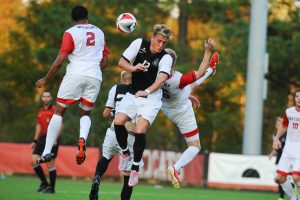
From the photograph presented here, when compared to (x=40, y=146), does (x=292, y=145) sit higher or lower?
higher

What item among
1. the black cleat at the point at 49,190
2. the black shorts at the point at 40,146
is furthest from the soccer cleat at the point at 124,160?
the black shorts at the point at 40,146

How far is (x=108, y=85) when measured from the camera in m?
40.8

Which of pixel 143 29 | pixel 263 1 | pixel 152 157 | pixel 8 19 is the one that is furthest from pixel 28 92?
pixel 263 1

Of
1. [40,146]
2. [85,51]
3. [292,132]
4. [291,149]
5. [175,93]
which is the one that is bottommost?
[40,146]

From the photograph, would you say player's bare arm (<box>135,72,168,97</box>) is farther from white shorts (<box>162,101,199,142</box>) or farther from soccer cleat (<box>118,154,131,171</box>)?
white shorts (<box>162,101,199,142</box>)

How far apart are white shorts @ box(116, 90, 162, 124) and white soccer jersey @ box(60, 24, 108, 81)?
860 mm

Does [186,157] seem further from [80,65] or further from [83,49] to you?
[83,49]

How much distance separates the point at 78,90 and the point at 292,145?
5.20 metres

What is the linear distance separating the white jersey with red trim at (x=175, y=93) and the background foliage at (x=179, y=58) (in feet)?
74.3

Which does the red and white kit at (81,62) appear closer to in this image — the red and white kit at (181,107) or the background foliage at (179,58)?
the red and white kit at (181,107)

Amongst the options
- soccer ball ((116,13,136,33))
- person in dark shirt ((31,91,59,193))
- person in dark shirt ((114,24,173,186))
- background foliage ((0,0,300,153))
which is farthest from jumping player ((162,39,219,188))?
background foliage ((0,0,300,153))

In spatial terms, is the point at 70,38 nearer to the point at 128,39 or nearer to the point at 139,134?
the point at 139,134

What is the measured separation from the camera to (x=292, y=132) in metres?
16.9

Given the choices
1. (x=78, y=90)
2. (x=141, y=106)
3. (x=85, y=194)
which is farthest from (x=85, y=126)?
(x=85, y=194)
